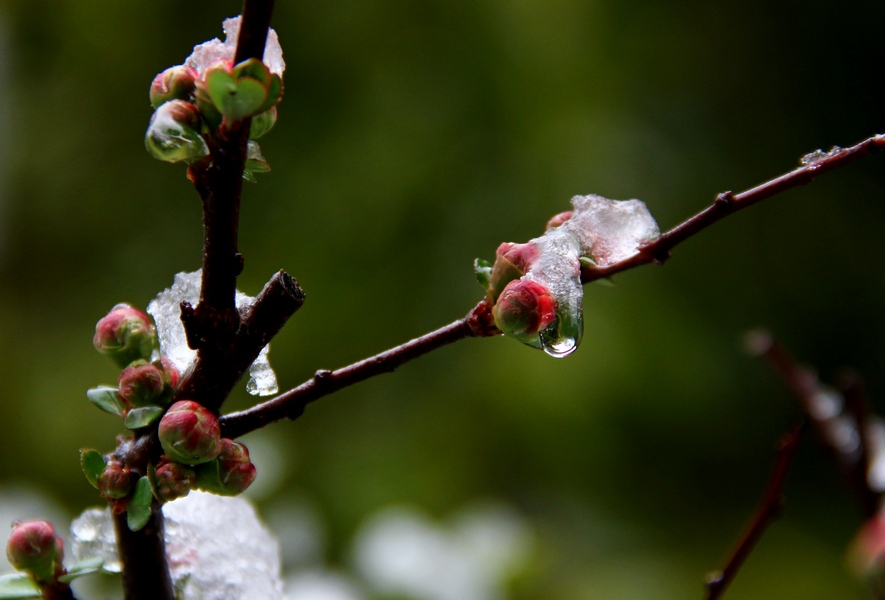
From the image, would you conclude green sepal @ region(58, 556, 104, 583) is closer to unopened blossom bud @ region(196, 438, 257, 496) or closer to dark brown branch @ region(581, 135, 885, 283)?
unopened blossom bud @ region(196, 438, 257, 496)

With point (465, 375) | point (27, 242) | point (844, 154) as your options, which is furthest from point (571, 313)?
point (27, 242)

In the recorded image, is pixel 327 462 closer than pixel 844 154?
No

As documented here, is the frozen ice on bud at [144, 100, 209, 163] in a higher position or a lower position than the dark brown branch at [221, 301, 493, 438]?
higher

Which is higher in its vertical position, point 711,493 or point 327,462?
point 327,462

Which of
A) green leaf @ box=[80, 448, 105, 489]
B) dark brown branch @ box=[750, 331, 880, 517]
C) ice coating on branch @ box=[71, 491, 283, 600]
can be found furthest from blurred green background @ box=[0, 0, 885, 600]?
green leaf @ box=[80, 448, 105, 489]

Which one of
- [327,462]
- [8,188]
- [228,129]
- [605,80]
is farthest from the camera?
[8,188]

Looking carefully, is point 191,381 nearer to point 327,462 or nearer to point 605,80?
point 327,462
